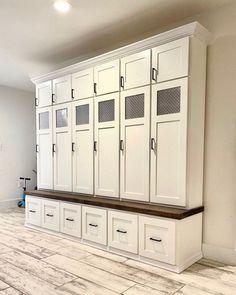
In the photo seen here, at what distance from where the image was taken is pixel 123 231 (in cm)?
272

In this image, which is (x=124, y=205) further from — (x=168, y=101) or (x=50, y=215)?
(x=50, y=215)

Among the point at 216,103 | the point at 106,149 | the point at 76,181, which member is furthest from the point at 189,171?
the point at 76,181

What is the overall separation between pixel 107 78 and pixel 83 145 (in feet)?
3.01

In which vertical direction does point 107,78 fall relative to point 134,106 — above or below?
above

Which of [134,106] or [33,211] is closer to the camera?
[134,106]

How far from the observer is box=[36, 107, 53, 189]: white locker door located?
3.83m

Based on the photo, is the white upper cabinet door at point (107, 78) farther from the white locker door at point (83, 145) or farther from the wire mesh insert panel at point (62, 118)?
the wire mesh insert panel at point (62, 118)

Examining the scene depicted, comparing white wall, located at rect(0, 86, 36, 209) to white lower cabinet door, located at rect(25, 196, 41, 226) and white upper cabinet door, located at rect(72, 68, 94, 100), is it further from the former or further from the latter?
white upper cabinet door, located at rect(72, 68, 94, 100)

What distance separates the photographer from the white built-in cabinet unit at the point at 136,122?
8.11 feet

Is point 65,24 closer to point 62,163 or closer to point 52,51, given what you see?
point 52,51

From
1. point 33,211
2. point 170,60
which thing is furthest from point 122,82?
point 33,211

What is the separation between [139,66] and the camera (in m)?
2.78

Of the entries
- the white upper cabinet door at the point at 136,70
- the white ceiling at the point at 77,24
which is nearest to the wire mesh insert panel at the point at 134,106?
the white upper cabinet door at the point at 136,70

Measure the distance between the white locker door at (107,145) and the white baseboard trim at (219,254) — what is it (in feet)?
3.62
